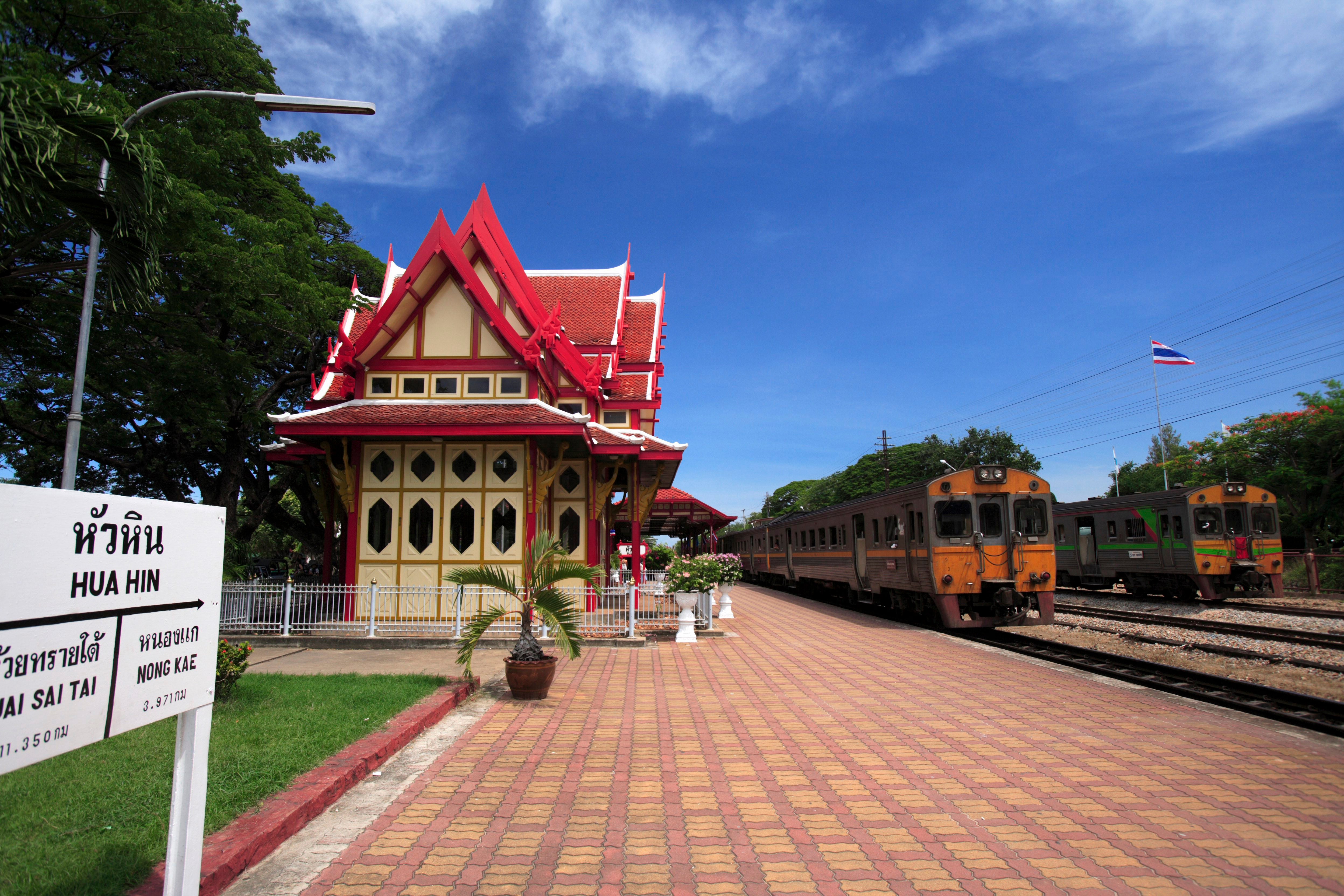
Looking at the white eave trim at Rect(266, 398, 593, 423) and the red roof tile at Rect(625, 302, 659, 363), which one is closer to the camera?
the white eave trim at Rect(266, 398, 593, 423)

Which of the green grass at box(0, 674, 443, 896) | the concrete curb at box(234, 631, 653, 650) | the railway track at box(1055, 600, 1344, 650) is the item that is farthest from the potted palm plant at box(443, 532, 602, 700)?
the railway track at box(1055, 600, 1344, 650)

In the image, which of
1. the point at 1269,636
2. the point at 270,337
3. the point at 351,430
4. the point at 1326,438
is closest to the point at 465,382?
the point at 351,430

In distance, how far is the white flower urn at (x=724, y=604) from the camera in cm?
1477

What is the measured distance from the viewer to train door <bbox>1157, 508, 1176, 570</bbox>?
1788cm

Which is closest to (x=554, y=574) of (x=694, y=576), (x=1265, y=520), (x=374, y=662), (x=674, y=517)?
(x=374, y=662)

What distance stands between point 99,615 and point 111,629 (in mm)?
78

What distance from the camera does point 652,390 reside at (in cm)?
2223

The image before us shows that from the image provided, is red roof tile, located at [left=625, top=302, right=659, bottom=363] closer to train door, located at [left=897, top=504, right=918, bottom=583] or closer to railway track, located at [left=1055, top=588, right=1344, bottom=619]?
train door, located at [left=897, top=504, right=918, bottom=583]

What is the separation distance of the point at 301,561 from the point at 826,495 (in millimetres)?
58373

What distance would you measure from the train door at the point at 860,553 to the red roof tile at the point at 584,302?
383 inches

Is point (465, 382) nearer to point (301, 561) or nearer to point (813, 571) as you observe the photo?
point (813, 571)

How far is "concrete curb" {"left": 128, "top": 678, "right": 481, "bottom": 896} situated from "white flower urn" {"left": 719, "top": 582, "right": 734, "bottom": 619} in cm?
881

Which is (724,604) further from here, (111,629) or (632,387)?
(111,629)


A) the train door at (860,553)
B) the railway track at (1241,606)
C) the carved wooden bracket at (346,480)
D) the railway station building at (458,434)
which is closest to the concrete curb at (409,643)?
the railway station building at (458,434)
